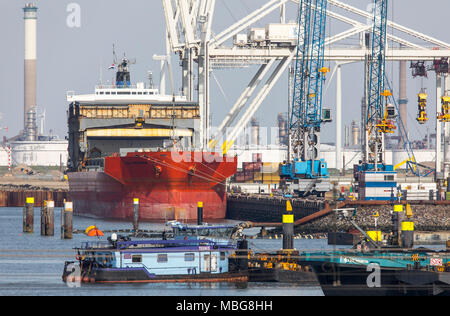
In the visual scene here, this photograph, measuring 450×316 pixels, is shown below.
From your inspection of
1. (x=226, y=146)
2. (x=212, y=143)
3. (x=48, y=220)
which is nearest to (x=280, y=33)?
(x=226, y=146)

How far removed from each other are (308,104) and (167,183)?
1122 inches

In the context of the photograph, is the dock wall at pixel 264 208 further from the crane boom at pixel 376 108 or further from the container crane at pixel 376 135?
the crane boom at pixel 376 108

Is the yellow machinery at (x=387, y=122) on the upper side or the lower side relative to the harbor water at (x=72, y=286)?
upper

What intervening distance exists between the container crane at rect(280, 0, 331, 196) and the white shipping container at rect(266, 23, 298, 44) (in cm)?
135

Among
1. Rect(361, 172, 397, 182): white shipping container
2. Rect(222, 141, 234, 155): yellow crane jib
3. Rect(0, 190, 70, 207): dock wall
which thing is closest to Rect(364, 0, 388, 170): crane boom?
Rect(361, 172, 397, 182): white shipping container

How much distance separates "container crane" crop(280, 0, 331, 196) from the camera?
98.6 metres

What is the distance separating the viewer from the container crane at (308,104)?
98625 mm

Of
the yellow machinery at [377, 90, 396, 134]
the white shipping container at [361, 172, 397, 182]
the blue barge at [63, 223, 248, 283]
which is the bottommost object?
the blue barge at [63, 223, 248, 283]

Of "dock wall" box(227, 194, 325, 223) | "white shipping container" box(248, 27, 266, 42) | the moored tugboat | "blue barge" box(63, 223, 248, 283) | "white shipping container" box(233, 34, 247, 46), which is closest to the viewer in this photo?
the moored tugboat

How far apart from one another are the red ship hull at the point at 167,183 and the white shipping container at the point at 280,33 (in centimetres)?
2724

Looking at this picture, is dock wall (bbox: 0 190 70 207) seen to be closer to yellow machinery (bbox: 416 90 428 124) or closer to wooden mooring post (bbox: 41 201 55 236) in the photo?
wooden mooring post (bbox: 41 201 55 236)

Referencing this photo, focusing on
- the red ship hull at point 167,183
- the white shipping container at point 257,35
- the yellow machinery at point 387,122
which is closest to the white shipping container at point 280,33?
the white shipping container at point 257,35
